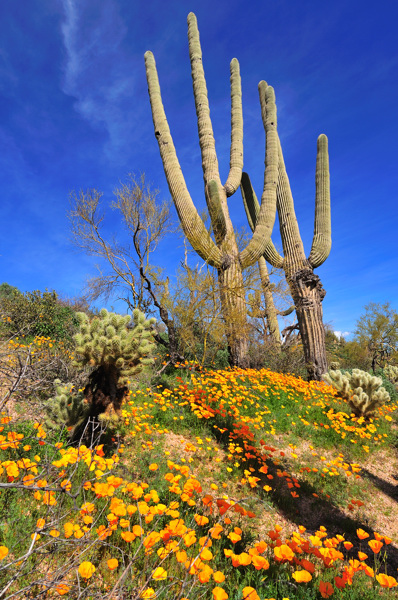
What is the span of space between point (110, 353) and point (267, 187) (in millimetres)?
8970

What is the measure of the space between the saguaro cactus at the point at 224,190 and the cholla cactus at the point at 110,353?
506cm

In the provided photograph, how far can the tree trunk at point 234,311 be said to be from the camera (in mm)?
8438

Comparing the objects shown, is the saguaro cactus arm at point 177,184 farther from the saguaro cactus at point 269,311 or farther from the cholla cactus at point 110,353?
the cholla cactus at point 110,353

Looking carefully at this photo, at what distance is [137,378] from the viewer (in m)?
6.59

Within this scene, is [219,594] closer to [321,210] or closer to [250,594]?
[250,594]

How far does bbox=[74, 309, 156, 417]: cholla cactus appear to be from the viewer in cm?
338

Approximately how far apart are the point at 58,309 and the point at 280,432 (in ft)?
29.1

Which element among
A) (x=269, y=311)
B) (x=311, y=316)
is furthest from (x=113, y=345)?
(x=269, y=311)

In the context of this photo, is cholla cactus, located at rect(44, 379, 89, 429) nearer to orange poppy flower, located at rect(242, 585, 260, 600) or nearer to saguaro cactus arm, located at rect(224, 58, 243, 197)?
orange poppy flower, located at rect(242, 585, 260, 600)

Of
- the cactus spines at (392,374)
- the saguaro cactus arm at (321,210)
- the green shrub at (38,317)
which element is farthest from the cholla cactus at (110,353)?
the cactus spines at (392,374)

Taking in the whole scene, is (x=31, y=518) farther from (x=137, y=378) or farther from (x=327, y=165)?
(x=327, y=165)

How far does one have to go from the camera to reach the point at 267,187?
33.7ft

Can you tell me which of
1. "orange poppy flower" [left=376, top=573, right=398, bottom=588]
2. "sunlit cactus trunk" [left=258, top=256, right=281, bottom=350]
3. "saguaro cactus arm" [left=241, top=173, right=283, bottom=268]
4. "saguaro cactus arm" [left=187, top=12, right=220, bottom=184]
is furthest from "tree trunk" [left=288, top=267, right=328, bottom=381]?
"orange poppy flower" [left=376, top=573, right=398, bottom=588]

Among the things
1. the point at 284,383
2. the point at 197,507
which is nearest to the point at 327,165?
the point at 284,383
